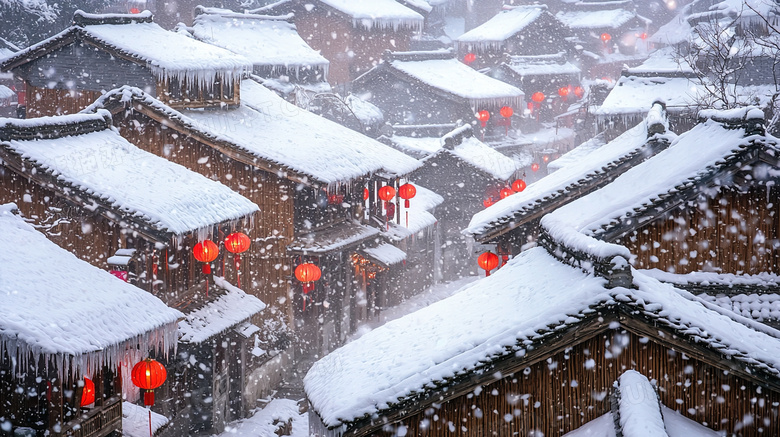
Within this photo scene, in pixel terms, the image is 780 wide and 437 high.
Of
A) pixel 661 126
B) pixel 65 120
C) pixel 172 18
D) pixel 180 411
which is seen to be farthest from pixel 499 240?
pixel 172 18

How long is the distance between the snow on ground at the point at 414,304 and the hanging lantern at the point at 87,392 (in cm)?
1398

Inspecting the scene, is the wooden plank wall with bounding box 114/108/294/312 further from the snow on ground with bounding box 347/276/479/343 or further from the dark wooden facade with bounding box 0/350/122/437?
the dark wooden facade with bounding box 0/350/122/437

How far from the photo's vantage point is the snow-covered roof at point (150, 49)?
25.0 meters

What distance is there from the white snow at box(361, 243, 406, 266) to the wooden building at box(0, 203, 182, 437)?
1279 centimetres

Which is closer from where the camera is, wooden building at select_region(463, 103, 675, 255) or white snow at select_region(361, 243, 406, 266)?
wooden building at select_region(463, 103, 675, 255)

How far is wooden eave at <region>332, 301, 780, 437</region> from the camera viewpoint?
8.78 m

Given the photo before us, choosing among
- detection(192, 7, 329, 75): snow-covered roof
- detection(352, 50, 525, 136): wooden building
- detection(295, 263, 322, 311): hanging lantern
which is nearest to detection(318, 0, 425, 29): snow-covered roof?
detection(192, 7, 329, 75): snow-covered roof

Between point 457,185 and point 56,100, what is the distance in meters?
16.5

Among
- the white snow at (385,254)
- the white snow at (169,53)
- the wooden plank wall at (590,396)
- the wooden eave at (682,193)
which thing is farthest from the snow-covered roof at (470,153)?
the wooden plank wall at (590,396)

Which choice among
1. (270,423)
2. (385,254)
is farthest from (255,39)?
(270,423)

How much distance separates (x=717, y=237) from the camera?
1292 cm

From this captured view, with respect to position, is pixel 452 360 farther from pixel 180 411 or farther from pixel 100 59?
pixel 100 59

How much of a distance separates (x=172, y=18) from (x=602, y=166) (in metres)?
40.3

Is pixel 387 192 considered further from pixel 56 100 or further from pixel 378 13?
pixel 378 13
